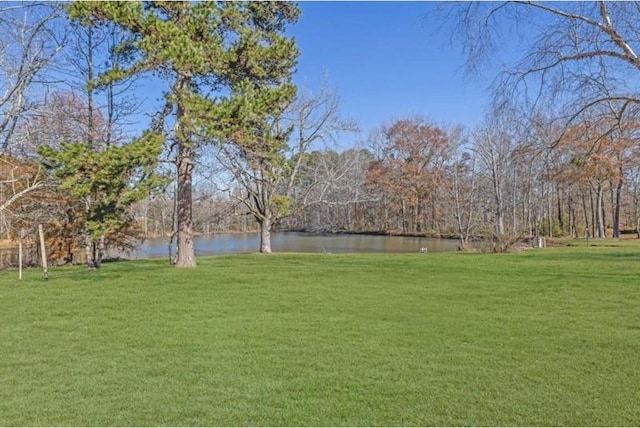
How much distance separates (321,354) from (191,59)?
238 inches

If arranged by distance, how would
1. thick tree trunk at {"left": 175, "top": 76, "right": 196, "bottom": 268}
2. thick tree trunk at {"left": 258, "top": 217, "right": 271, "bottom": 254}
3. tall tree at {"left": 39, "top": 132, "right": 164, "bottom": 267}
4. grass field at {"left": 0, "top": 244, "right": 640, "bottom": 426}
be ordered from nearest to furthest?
grass field at {"left": 0, "top": 244, "right": 640, "bottom": 426} < tall tree at {"left": 39, "top": 132, "right": 164, "bottom": 267} < thick tree trunk at {"left": 175, "top": 76, "right": 196, "bottom": 268} < thick tree trunk at {"left": 258, "top": 217, "right": 271, "bottom": 254}

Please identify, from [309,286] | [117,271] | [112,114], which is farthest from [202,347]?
[112,114]

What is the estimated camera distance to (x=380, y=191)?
42000 mm

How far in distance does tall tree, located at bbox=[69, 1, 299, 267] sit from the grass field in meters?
3.03

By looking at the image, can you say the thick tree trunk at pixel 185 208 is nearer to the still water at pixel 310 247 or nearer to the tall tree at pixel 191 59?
the tall tree at pixel 191 59

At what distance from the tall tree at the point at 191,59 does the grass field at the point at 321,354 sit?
3034 millimetres

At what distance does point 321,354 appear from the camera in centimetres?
451

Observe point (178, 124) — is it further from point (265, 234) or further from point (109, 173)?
point (265, 234)

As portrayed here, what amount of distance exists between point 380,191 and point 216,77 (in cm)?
3222

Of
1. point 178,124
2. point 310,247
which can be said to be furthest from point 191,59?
point 310,247

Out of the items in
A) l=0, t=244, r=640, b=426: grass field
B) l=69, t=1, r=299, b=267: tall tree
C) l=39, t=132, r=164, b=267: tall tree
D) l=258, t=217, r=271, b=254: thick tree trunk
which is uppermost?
l=69, t=1, r=299, b=267: tall tree

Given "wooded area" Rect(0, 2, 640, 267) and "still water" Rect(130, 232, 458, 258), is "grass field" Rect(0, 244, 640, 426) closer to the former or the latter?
"wooded area" Rect(0, 2, 640, 267)

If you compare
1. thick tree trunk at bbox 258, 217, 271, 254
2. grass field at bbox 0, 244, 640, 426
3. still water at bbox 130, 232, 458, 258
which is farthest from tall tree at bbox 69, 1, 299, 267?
still water at bbox 130, 232, 458, 258

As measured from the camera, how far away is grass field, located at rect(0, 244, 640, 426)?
3213mm
